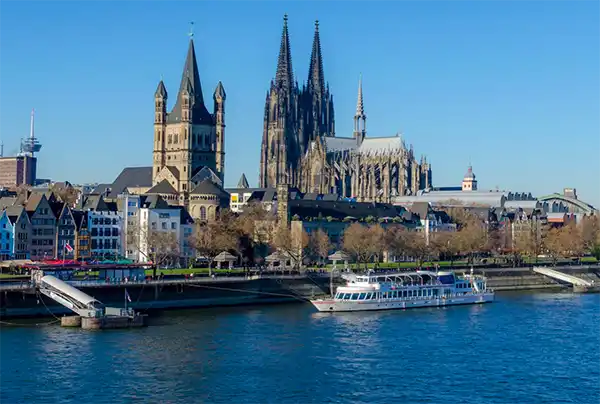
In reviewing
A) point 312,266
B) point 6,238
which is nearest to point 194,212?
point 312,266

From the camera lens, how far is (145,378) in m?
58.8

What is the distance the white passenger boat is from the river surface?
4.60 meters

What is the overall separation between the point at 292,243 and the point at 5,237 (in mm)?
34342

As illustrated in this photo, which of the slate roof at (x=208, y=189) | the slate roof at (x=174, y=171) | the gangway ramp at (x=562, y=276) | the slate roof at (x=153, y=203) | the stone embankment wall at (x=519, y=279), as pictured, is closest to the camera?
the stone embankment wall at (x=519, y=279)

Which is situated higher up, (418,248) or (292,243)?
(292,243)

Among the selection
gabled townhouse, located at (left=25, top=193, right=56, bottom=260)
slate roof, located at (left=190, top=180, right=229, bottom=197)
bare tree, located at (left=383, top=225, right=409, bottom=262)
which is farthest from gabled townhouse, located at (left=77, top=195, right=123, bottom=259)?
bare tree, located at (left=383, top=225, right=409, bottom=262)

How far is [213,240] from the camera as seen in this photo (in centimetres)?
12306

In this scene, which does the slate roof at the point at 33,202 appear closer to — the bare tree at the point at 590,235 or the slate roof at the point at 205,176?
the slate roof at the point at 205,176

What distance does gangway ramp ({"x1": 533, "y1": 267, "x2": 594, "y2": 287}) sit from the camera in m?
125

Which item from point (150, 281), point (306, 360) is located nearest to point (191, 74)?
point (150, 281)

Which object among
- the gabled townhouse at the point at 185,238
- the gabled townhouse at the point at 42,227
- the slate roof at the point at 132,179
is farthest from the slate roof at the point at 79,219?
the slate roof at the point at 132,179

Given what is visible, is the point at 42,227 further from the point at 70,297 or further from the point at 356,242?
the point at 70,297

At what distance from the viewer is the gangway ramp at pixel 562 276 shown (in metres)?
125

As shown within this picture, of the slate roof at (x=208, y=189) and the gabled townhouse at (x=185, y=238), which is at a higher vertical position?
the slate roof at (x=208, y=189)
